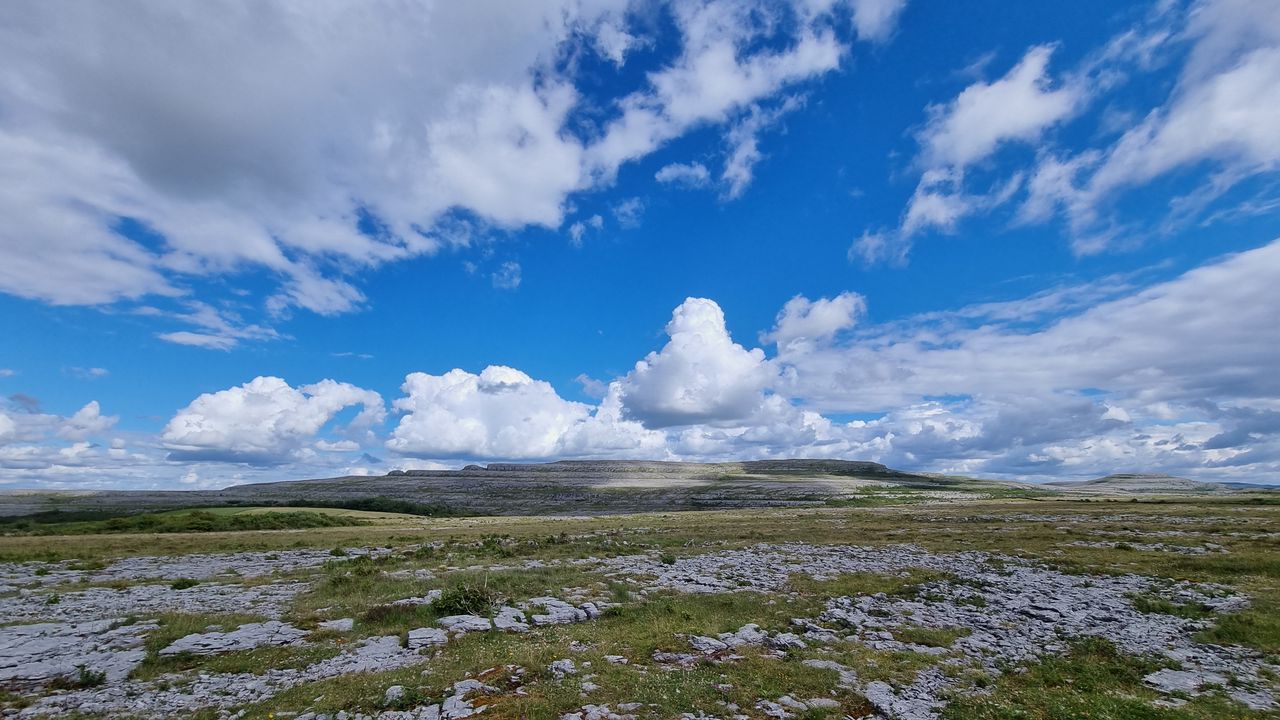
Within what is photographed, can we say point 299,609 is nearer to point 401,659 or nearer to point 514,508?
point 401,659

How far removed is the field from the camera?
14.0m

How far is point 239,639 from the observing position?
748 inches

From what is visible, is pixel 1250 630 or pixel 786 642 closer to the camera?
pixel 786 642

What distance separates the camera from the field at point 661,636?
1401cm

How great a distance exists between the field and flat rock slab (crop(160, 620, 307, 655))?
0.12m

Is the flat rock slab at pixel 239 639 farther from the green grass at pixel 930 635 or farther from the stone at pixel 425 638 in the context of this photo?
the green grass at pixel 930 635

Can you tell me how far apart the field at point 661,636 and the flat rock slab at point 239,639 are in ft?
0.40

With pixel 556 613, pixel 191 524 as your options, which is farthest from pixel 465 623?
pixel 191 524

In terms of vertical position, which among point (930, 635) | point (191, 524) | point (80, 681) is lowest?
point (191, 524)

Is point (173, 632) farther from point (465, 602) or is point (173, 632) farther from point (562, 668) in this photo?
point (562, 668)

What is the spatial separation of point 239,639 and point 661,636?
1473 cm

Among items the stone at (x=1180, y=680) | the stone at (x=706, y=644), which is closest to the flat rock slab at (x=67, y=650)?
the stone at (x=706, y=644)

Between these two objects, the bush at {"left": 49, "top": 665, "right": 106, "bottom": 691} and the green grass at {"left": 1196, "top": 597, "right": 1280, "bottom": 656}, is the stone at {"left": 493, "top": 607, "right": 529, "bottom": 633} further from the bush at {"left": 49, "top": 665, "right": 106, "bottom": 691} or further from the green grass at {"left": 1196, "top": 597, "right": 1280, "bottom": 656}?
the green grass at {"left": 1196, "top": 597, "right": 1280, "bottom": 656}

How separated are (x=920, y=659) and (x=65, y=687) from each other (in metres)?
24.6
